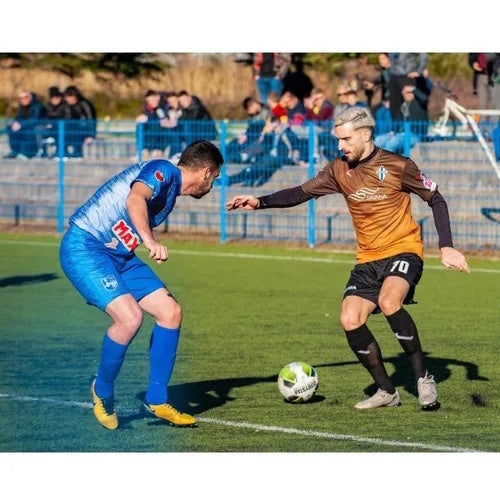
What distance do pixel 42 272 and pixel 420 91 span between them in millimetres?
6736

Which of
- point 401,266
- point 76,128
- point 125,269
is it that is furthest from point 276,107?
point 125,269

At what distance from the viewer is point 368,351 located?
9.61 m

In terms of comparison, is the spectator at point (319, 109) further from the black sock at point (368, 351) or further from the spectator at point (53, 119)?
the black sock at point (368, 351)

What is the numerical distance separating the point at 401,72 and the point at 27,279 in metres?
7.33

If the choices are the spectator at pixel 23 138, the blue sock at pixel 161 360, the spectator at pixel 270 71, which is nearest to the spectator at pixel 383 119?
the spectator at pixel 270 71

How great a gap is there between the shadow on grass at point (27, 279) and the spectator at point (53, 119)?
22.9 ft

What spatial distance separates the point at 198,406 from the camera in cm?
969

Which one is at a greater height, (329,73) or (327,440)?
(329,73)

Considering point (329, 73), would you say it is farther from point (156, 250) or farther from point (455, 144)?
point (156, 250)

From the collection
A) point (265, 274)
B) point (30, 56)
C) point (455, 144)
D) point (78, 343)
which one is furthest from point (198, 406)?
point (30, 56)

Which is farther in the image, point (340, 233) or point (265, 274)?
point (340, 233)

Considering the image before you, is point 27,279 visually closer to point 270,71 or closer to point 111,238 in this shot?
point 270,71

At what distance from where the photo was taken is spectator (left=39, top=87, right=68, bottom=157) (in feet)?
82.3

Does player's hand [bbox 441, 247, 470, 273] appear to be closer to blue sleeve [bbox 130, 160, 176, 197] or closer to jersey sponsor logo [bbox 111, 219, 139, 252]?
blue sleeve [bbox 130, 160, 176, 197]
